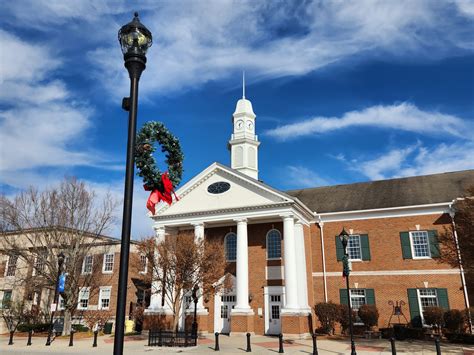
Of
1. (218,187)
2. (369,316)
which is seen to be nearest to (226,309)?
(218,187)

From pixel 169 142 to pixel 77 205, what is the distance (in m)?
26.2

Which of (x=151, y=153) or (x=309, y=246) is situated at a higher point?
(x=309, y=246)

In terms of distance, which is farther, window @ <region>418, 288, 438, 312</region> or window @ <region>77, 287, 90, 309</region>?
window @ <region>77, 287, 90, 309</region>

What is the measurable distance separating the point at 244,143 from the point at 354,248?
12678mm

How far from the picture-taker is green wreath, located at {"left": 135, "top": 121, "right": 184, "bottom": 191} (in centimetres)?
694

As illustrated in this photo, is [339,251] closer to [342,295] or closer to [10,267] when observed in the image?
[342,295]

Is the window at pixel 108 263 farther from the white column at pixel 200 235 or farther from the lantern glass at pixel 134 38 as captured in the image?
the lantern glass at pixel 134 38

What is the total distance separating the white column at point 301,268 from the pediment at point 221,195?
2.76 m

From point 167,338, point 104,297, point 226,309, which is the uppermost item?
point 104,297

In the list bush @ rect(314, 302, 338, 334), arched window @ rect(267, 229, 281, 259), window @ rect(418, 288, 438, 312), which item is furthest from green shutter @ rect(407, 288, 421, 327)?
arched window @ rect(267, 229, 281, 259)

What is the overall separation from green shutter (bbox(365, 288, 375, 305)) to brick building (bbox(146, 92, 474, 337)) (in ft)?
0.22

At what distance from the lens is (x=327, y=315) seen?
92.0 ft

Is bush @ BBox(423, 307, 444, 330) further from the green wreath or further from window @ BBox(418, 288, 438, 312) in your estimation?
the green wreath

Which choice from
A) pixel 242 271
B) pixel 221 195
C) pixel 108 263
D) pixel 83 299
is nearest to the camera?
pixel 242 271
